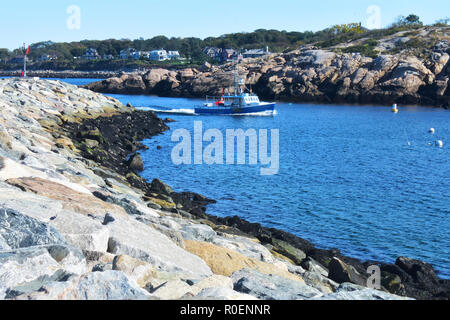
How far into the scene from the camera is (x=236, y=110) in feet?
222

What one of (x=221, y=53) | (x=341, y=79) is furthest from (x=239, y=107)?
(x=221, y=53)

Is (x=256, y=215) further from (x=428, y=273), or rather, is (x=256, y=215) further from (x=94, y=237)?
(x=94, y=237)

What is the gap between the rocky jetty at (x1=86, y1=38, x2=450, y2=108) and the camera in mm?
79938

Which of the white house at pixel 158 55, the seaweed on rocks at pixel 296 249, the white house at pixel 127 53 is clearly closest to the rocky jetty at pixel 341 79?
the seaweed on rocks at pixel 296 249

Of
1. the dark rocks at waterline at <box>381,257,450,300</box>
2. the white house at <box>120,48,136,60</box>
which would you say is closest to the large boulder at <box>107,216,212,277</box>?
the dark rocks at waterline at <box>381,257,450,300</box>

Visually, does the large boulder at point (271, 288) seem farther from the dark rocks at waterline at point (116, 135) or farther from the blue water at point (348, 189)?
the dark rocks at waterline at point (116, 135)

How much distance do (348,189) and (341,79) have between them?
62.5m

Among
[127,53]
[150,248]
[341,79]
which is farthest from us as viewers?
[127,53]

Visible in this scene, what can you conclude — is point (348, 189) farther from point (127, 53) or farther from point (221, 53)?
point (127, 53)

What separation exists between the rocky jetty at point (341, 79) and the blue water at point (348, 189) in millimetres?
31188

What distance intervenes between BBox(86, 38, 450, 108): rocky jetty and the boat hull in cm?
1838

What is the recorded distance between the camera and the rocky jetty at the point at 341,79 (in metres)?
79.9

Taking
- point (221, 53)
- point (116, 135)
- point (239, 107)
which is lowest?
point (116, 135)
